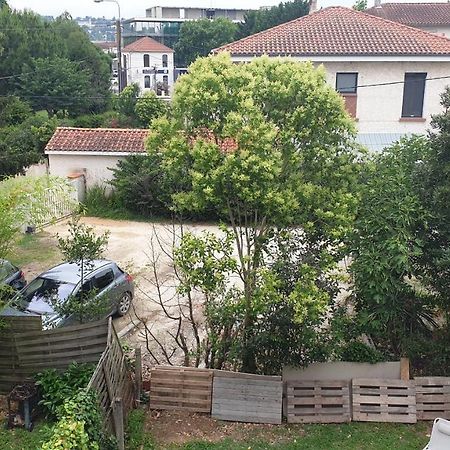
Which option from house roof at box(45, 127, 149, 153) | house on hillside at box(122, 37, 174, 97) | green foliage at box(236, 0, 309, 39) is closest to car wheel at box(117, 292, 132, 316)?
house roof at box(45, 127, 149, 153)

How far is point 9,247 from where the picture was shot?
880cm

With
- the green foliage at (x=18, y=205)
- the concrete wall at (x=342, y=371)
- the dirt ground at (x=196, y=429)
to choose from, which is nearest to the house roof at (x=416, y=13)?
the concrete wall at (x=342, y=371)

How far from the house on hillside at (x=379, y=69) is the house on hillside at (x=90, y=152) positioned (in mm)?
5479

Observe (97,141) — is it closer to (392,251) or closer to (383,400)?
(392,251)

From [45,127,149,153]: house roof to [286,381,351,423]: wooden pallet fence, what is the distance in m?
12.6

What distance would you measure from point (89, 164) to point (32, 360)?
12.2m

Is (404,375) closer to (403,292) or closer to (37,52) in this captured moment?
(403,292)

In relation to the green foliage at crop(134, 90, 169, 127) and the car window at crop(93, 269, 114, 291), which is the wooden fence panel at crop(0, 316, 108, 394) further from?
the green foliage at crop(134, 90, 169, 127)

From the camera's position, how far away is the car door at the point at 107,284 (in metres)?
11.3

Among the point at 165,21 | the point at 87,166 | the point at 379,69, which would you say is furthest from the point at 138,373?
the point at 165,21

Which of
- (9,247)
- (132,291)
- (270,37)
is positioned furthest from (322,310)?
(270,37)

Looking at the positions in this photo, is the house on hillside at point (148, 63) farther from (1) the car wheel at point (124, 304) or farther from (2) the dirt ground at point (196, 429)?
(2) the dirt ground at point (196, 429)

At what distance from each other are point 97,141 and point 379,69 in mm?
9861

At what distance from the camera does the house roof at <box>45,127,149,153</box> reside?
20.0m
